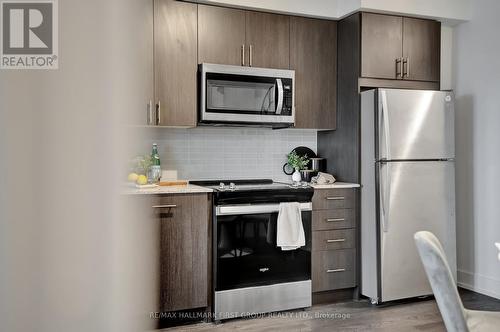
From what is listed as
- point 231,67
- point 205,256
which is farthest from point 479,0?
point 205,256

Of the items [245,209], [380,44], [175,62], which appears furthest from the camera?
[380,44]

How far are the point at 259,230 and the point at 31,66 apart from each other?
2.79 metres

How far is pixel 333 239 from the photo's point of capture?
10.9 feet

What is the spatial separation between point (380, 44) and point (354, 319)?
2044 mm

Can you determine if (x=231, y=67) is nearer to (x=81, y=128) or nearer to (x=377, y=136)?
(x=377, y=136)

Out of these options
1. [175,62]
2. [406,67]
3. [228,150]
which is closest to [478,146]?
[406,67]

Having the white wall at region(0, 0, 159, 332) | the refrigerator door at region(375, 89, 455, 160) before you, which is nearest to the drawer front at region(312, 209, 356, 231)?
the refrigerator door at region(375, 89, 455, 160)

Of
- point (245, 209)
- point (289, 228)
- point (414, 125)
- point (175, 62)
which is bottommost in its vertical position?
point (289, 228)

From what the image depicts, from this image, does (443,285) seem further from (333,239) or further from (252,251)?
(333,239)

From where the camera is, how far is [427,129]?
10.8ft

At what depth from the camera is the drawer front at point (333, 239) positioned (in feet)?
10.7

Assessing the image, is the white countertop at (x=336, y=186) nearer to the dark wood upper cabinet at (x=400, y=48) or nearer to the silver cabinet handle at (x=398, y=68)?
the dark wood upper cabinet at (x=400, y=48)

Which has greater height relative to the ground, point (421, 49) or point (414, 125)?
point (421, 49)

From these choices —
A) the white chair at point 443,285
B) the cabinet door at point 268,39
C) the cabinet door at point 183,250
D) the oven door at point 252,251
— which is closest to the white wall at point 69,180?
the white chair at point 443,285
